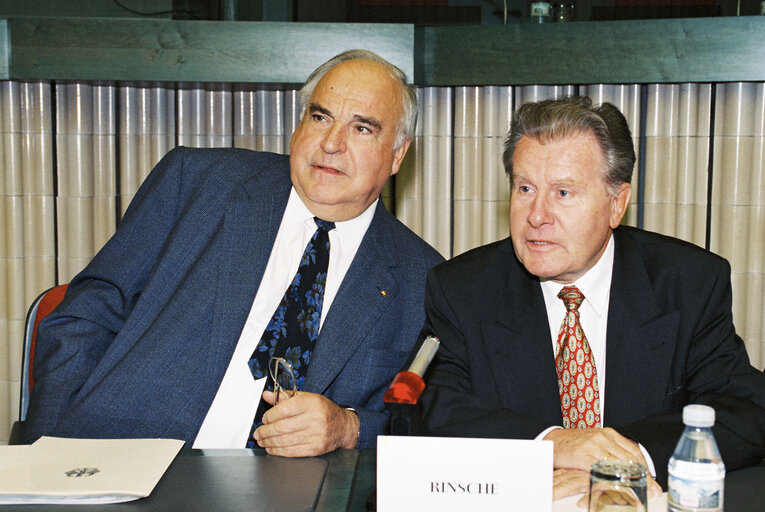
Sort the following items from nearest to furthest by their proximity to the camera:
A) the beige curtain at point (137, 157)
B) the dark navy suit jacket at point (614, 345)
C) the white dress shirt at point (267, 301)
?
1. the dark navy suit jacket at point (614, 345)
2. the white dress shirt at point (267, 301)
3. the beige curtain at point (137, 157)

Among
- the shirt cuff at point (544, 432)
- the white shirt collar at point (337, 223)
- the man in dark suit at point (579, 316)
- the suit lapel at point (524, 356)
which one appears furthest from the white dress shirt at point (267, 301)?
the shirt cuff at point (544, 432)

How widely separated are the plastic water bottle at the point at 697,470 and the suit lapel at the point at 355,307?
1007 mm

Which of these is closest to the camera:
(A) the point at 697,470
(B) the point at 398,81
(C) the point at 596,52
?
(A) the point at 697,470

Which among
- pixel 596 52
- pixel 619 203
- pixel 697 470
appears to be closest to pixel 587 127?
pixel 619 203

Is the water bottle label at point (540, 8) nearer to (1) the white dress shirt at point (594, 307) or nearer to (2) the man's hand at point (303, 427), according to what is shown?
(1) the white dress shirt at point (594, 307)

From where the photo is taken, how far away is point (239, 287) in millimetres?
2168

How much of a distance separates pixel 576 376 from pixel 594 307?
0.18 meters

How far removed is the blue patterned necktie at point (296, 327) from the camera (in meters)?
2.12

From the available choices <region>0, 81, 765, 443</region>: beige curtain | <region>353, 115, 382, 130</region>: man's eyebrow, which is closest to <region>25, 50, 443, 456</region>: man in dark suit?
<region>353, 115, 382, 130</region>: man's eyebrow

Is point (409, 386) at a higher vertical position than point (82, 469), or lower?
higher

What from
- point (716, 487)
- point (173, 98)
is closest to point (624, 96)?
point (173, 98)

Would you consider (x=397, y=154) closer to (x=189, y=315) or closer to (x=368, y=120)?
(x=368, y=120)

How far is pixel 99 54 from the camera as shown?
3428mm

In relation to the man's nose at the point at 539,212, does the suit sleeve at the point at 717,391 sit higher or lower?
lower
